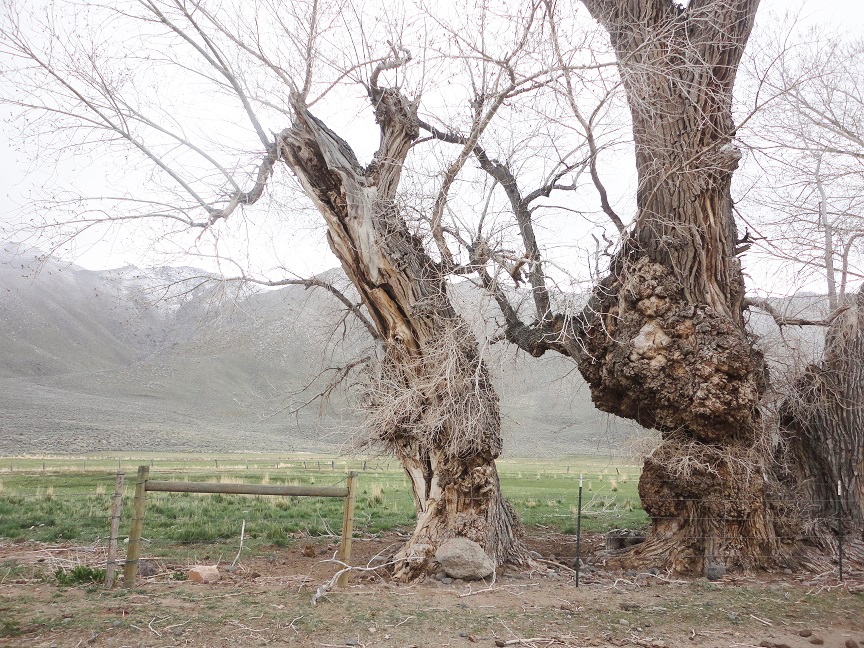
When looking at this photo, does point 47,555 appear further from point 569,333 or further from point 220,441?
point 220,441

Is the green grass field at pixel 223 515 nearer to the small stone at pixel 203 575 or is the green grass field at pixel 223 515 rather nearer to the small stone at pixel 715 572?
the small stone at pixel 203 575

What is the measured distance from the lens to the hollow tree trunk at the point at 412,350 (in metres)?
8.21

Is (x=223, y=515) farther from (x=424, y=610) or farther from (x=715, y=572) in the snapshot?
(x=715, y=572)

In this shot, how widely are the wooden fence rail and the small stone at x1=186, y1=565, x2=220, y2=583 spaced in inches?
21.4

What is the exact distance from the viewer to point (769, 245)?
9.59 meters

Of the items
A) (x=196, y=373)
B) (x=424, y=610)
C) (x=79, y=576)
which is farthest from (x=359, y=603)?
(x=196, y=373)

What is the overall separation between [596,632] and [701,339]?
13.2 ft

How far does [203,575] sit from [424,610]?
2.42m

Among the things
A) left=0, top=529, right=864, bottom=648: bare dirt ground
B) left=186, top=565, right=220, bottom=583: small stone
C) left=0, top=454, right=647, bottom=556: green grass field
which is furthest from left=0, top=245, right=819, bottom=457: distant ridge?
left=186, top=565, right=220, bottom=583: small stone

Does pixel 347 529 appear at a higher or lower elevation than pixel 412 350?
lower

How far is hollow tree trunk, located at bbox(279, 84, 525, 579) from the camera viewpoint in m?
8.21

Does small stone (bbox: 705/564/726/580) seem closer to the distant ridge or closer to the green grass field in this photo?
the green grass field

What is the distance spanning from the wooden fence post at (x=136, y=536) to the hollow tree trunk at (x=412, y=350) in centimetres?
275

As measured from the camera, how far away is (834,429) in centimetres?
Result: 968
